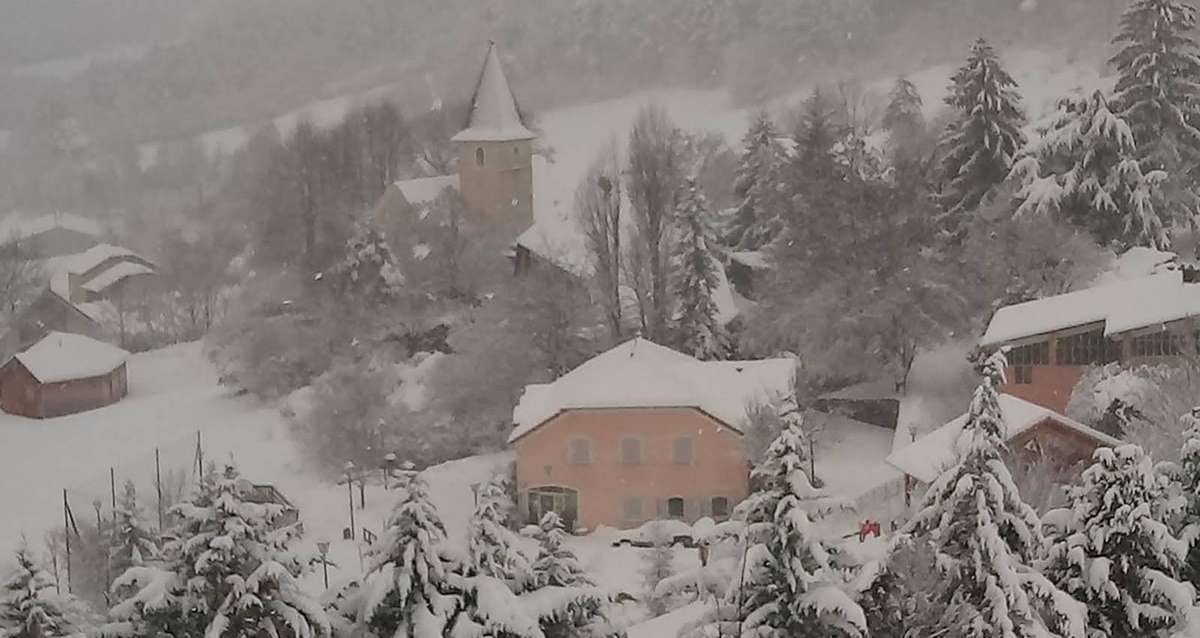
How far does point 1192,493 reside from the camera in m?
9.70

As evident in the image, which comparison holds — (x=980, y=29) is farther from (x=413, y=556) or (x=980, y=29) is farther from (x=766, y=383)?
(x=413, y=556)

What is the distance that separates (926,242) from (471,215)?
9.73 meters

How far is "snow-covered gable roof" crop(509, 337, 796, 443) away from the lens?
63.0 ft

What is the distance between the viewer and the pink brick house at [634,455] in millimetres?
19109

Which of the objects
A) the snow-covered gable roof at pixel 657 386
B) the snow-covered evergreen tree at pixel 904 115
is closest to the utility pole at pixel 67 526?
Answer: the snow-covered gable roof at pixel 657 386

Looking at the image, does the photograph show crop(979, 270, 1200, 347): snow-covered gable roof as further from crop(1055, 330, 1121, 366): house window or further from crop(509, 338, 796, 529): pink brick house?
crop(509, 338, 796, 529): pink brick house

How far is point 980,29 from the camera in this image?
34375 mm

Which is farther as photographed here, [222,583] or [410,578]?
[410,578]

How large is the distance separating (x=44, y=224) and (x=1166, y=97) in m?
26.2

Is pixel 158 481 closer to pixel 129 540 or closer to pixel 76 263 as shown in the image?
pixel 129 540

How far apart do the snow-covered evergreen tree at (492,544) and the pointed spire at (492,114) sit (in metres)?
22.8

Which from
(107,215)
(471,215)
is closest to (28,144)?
(107,215)

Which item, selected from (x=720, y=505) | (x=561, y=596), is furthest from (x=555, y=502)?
(x=561, y=596)

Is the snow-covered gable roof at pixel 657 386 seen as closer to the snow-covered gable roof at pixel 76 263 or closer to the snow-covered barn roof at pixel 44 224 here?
the snow-covered gable roof at pixel 76 263
